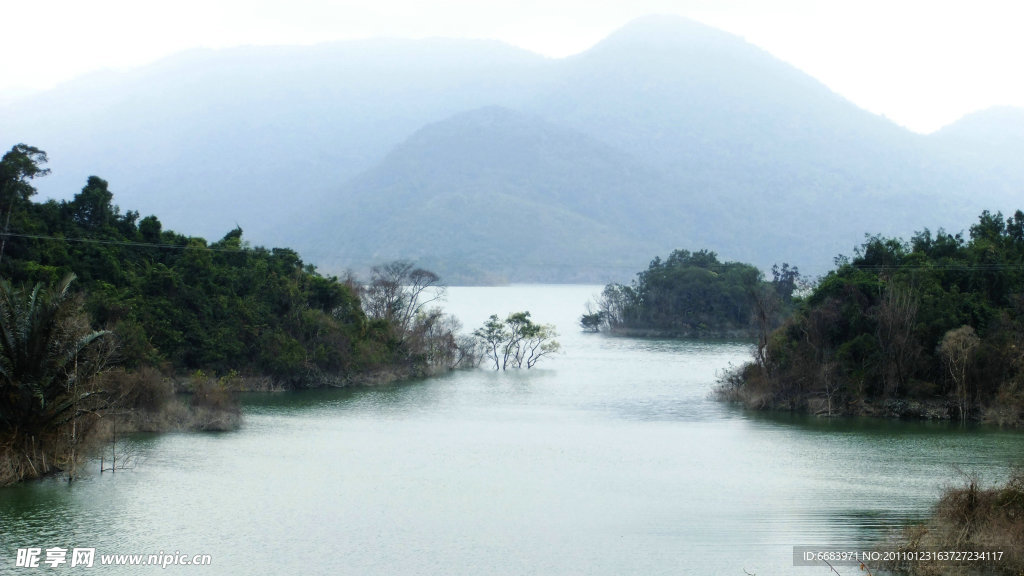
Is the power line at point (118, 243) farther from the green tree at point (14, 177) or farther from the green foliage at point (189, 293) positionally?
the green tree at point (14, 177)

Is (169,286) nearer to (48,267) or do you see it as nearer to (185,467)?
(48,267)

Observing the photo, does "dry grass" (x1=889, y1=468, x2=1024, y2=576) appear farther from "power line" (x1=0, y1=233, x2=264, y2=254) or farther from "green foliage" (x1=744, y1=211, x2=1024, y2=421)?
"power line" (x1=0, y1=233, x2=264, y2=254)

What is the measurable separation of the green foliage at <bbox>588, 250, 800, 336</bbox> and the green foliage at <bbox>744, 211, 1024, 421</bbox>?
53160mm

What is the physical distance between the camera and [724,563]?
1878 centimetres

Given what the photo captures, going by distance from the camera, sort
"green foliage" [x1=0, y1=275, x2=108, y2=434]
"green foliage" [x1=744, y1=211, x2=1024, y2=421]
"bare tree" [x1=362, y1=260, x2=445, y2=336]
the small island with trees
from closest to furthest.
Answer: "green foliage" [x1=0, y1=275, x2=108, y2=434], the small island with trees, "green foliage" [x1=744, y1=211, x2=1024, y2=421], "bare tree" [x1=362, y1=260, x2=445, y2=336]

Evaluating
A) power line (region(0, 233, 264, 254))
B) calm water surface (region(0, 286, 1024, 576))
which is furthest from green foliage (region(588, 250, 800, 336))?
calm water surface (region(0, 286, 1024, 576))

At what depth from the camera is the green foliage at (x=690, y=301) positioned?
10144 centimetres

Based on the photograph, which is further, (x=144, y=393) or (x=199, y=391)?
(x=199, y=391)

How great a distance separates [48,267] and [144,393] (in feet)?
28.6

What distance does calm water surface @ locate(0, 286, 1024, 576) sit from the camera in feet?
64.6

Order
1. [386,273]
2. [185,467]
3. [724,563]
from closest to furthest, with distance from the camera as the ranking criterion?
[724,563] → [185,467] → [386,273]

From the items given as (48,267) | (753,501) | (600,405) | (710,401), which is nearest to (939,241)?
(710,401)

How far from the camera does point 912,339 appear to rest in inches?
1585

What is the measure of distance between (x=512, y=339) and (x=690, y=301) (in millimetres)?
40786
